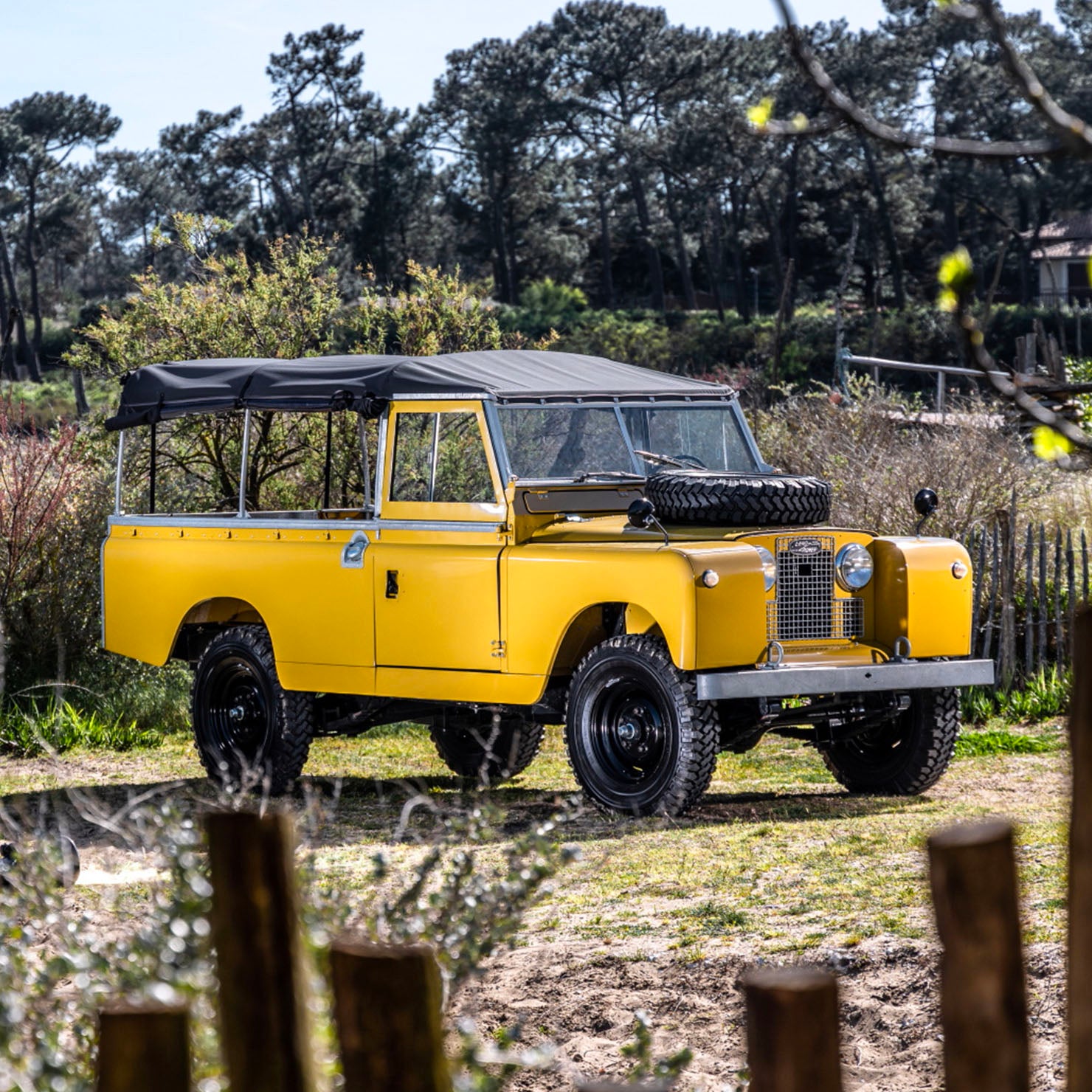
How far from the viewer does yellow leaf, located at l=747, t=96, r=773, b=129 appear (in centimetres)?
250

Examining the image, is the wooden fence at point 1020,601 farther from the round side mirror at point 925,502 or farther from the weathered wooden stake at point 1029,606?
the round side mirror at point 925,502

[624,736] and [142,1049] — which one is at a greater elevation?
[142,1049]

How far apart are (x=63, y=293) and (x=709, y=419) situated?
76.3 m

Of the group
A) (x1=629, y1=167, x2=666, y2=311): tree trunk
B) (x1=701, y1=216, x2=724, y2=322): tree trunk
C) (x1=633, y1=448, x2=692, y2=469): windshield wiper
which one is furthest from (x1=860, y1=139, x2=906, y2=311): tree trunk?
(x1=633, y1=448, x2=692, y2=469): windshield wiper

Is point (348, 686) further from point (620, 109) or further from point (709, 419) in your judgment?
point (620, 109)

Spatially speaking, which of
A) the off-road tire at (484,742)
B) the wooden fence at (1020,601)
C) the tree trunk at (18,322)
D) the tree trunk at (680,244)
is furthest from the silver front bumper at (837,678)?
the tree trunk at (18,322)

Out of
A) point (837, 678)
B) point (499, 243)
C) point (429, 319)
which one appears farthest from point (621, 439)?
point (499, 243)

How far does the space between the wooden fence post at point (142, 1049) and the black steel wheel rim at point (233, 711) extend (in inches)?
318

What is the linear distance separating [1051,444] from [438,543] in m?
6.65

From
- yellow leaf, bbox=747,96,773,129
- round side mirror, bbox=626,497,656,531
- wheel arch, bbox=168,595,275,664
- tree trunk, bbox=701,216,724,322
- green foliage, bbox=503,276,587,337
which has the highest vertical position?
tree trunk, bbox=701,216,724,322

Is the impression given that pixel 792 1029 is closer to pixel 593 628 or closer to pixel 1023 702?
pixel 593 628

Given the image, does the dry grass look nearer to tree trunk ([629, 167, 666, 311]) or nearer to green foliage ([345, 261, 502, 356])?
green foliage ([345, 261, 502, 356])

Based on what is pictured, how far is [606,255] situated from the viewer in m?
66.1

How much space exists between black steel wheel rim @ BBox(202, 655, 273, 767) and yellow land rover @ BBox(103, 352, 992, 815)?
14 millimetres
